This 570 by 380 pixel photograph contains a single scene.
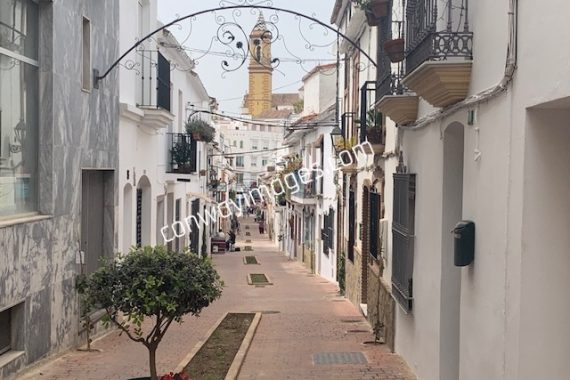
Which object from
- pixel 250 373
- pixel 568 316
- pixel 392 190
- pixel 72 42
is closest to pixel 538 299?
pixel 568 316

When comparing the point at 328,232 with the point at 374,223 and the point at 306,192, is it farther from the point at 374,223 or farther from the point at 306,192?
the point at 374,223

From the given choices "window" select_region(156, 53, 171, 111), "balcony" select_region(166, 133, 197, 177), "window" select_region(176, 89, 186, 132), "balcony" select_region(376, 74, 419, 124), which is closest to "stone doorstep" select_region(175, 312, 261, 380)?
"balcony" select_region(376, 74, 419, 124)

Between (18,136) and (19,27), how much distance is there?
1.37 metres

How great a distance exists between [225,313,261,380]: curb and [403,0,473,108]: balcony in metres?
4.23

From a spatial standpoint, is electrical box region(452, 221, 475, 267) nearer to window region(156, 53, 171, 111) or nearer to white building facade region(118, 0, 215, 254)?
white building facade region(118, 0, 215, 254)

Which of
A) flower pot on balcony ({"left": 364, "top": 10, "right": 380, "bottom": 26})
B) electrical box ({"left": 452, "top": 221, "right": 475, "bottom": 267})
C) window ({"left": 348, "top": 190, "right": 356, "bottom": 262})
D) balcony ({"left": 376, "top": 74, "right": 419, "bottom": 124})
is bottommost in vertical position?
window ({"left": 348, "top": 190, "right": 356, "bottom": 262})

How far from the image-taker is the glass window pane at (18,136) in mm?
8117

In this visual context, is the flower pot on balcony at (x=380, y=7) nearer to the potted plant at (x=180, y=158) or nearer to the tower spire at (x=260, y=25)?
the tower spire at (x=260, y=25)

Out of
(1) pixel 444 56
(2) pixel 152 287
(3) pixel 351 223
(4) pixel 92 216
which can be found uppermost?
(1) pixel 444 56

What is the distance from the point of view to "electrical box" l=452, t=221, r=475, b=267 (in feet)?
19.5

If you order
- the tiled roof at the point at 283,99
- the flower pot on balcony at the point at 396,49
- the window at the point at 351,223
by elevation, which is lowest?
the window at the point at 351,223

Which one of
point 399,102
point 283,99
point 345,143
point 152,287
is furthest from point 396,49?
point 283,99

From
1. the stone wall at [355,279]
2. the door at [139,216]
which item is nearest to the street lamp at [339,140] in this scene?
the stone wall at [355,279]

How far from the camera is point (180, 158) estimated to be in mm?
18781
